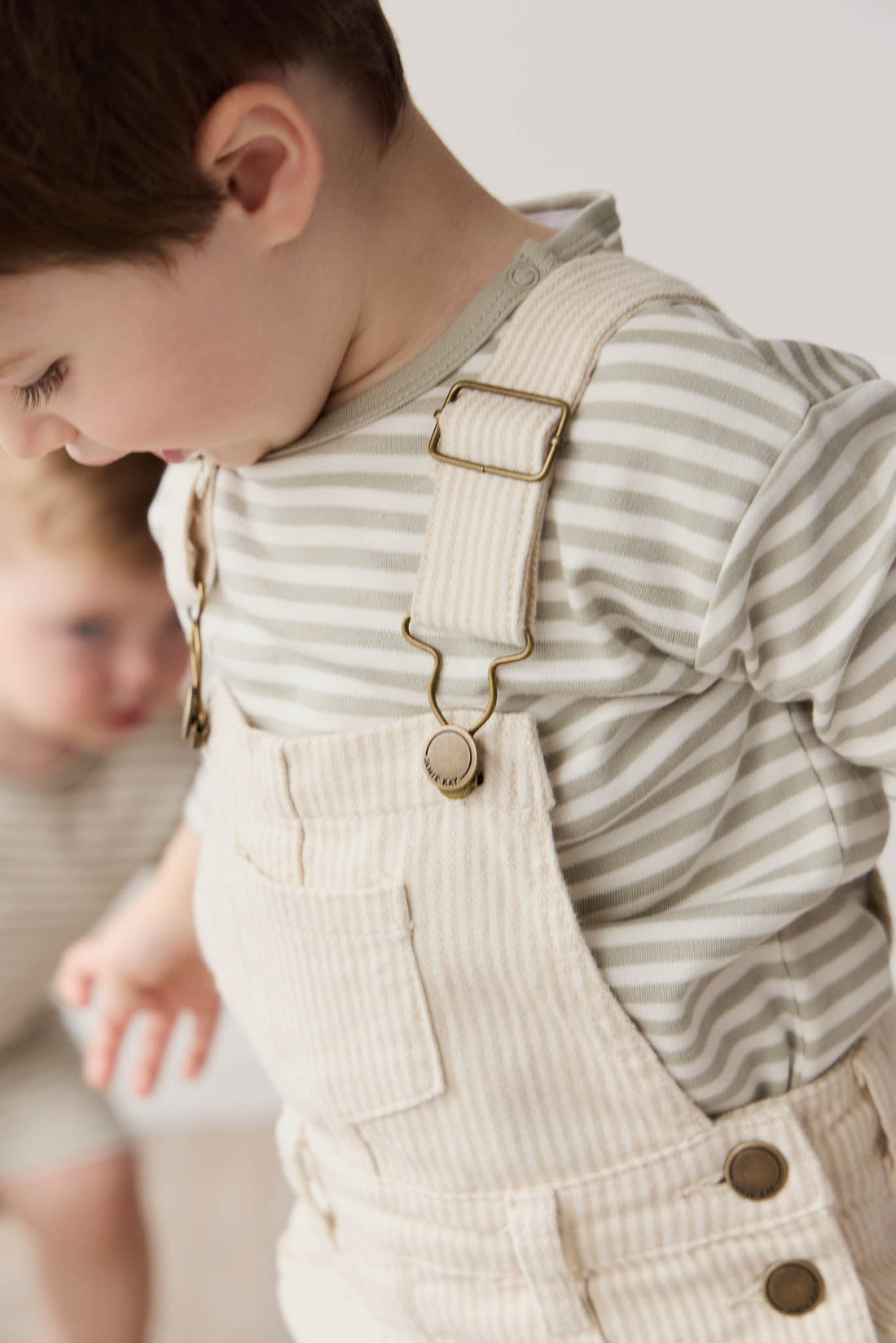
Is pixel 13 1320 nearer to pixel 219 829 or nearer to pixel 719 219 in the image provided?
pixel 219 829

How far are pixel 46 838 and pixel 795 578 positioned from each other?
0.42 metres

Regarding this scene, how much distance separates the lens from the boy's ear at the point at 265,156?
31 cm

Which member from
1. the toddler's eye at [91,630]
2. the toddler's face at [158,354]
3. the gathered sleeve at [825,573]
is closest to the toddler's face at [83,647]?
the toddler's eye at [91,630]

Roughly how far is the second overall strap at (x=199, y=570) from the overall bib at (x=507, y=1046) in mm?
30

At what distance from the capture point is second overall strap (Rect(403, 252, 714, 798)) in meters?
0.34

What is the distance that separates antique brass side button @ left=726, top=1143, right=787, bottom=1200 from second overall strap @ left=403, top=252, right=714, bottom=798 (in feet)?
0.41

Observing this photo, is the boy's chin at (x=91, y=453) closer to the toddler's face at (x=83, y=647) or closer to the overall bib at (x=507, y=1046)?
the overall bib at (x=507, y=1046)

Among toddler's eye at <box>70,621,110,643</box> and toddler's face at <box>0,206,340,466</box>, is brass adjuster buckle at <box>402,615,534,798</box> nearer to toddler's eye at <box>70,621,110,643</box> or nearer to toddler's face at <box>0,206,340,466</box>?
toddler's face at <box>0,206,340,466</box>

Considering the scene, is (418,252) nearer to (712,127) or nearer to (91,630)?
(712,127)

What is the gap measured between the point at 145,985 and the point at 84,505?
206 millimetres

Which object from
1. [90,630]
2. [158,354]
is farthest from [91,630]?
[158,354]

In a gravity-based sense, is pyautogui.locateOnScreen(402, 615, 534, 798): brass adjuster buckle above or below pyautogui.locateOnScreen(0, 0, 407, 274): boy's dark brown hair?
below

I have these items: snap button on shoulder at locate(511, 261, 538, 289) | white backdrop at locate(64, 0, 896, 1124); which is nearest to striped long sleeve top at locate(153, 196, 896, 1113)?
snap button on shoulder at locate(511, 261, 538, 289)

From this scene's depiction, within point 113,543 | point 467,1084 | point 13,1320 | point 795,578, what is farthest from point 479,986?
point 13,1320
